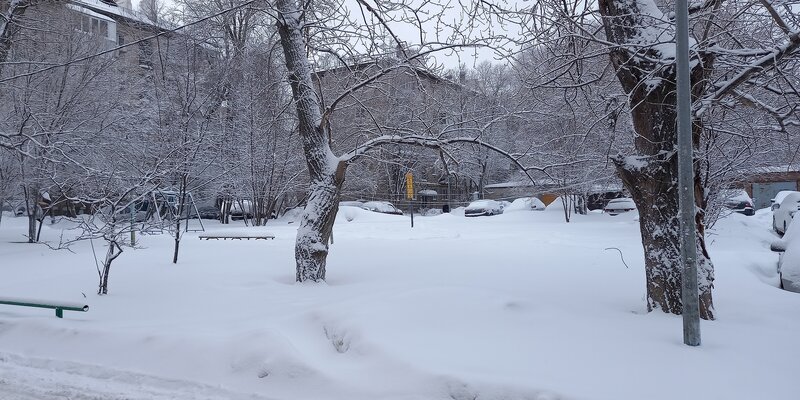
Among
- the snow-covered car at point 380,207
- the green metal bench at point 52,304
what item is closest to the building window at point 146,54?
the snow-covered car at point 380,207

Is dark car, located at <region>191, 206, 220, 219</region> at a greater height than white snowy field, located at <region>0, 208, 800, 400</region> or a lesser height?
greater

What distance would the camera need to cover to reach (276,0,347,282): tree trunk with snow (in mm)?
8789

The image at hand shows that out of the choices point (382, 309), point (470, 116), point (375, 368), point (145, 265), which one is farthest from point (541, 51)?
point (145, 265)

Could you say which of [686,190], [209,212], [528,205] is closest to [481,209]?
[528,205]

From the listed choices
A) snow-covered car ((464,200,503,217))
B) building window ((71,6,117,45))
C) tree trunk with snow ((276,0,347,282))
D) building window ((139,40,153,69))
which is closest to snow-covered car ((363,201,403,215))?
snow-covered car ((464,200,503,217))

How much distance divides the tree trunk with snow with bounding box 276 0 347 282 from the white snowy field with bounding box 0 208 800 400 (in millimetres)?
568

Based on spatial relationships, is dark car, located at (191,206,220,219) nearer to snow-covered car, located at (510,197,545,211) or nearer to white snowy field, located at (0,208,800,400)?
snow-covered car, located at (510,197,545,211)

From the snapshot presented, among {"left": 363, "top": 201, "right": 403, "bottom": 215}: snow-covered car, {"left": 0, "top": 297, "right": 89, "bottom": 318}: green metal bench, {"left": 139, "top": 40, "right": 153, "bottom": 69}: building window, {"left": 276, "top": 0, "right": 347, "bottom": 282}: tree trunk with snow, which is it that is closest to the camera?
{"left": 0, "top": 297, "right": 89, "bottom": 318}: green metal bench

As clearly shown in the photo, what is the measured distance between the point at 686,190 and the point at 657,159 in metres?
1.41

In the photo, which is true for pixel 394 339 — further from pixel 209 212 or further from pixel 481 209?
pixel 209 212

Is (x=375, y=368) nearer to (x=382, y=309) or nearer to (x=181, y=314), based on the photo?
(x=382, y=309)

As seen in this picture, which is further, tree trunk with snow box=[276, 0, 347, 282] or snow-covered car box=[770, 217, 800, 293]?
snow-covered car box=[770, 217, 800, 293]

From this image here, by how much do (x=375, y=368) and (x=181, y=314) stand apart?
3.22 meters

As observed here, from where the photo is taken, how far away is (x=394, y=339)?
17.3 feet
